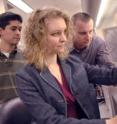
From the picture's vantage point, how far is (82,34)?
6.35ft

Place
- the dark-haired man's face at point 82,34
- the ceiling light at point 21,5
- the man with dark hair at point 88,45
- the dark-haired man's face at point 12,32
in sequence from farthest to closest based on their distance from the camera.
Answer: the ceiling light at point 21,5 < the dark-haired man's face at point 12,32 < the dark-haired man's face at point 82,34 < the man with dark hair at point 88,45

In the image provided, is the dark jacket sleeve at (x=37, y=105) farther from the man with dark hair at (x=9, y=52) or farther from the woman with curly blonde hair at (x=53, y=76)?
the man with dark hair at (x=9, y=52)

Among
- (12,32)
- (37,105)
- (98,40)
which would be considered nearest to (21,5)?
(12,32)

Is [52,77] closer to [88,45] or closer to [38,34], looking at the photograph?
[38,34]

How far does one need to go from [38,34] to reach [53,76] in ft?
0.59

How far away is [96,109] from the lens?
4.18 feet

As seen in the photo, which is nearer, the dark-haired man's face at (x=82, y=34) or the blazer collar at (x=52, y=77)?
the blazer collar at (x=52, y=77)

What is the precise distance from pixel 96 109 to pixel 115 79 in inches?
6.0

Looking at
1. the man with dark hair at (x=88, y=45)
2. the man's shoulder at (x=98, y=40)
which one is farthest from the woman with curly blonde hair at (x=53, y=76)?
the man's shoulder at (x=98, y=40)

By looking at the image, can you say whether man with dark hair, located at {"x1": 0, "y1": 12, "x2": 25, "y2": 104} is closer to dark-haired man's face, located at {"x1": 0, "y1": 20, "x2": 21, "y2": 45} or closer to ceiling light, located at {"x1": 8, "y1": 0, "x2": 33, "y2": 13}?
dark-haired man's face, located at {"x1": 0, "y1": 20, "x2": 21, "y2": 45}

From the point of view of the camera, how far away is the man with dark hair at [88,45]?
1.73 meters

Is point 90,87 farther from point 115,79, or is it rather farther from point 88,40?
point 88,40

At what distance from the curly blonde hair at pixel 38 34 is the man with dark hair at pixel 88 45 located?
467 mm

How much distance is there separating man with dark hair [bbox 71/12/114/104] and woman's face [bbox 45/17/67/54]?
0.50m
